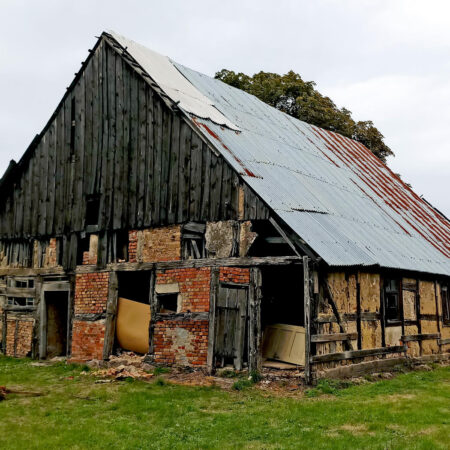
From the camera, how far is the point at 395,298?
642 inches

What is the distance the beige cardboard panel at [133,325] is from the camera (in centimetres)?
1481

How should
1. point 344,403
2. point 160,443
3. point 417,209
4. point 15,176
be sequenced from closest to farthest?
point 160,443 < point 344,403 < point 15,176 < point 417,209

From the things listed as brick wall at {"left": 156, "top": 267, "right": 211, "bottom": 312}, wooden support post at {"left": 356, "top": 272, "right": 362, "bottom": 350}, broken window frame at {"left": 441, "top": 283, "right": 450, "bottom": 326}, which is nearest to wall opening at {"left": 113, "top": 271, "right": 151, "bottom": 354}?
brick wall at {"left": 156, "top": 267, "right": 211, "bottom": 312}

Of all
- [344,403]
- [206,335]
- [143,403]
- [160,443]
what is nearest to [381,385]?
[344,403]

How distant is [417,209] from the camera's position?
2361cm

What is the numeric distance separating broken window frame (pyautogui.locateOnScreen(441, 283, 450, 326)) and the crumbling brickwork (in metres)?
9.47

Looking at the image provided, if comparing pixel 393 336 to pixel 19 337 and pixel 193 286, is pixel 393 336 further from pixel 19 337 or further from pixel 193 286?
Answer: pixel 19 337

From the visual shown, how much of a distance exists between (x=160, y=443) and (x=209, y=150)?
25.6 ft

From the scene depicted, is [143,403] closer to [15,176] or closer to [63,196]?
[63,196]

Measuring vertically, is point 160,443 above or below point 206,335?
below

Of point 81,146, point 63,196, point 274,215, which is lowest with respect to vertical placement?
point 274,215

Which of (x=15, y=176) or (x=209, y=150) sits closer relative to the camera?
(x=209, y=150)

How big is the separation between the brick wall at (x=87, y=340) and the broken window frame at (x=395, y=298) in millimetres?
7612

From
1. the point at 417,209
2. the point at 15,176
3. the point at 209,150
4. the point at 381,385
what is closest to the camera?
the point at 381,385
